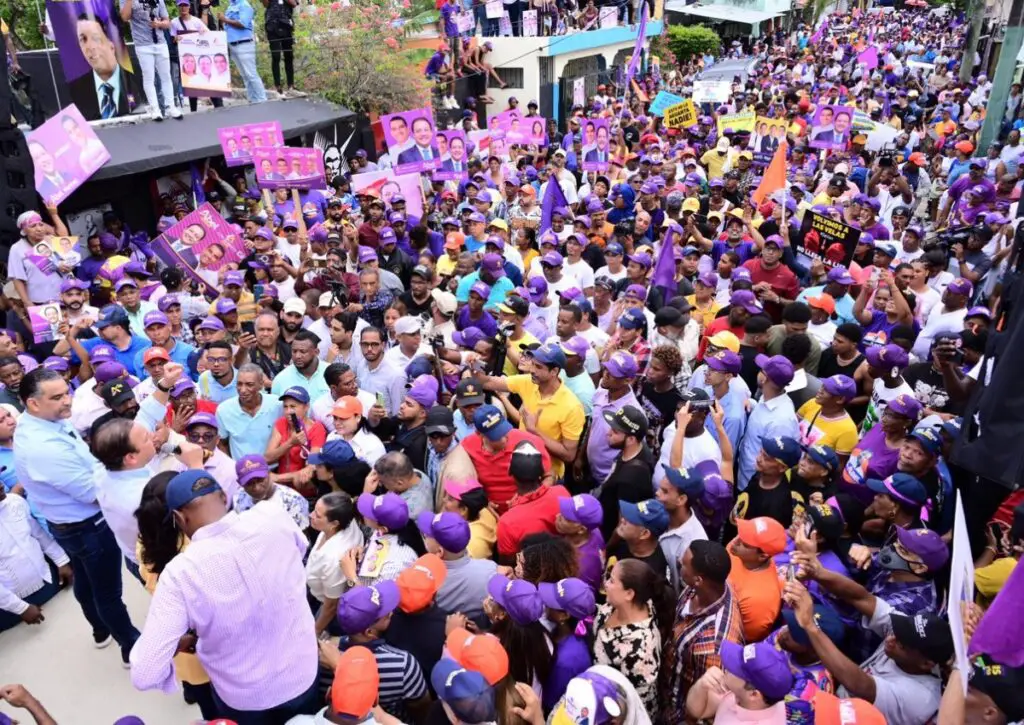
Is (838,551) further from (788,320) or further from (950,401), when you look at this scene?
(788,320)

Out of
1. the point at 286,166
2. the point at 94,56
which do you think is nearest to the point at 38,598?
the point at 286,166

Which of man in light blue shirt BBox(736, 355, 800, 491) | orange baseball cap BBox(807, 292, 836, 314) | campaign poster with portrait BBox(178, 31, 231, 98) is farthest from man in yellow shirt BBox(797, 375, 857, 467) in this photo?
campaign poster with portrait BBox(178, 31, 231, 98)

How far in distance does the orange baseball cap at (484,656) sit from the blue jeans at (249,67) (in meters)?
11.8

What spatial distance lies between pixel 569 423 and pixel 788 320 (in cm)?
212

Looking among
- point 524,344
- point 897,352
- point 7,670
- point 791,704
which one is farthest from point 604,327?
point 7,670

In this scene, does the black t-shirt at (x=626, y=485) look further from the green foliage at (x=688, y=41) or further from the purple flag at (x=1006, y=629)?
the green foliage at (x=688, y=41)

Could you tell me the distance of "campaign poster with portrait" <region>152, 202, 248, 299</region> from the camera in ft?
23.9

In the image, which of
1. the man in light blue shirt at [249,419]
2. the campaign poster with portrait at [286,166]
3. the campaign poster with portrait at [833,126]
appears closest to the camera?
the man in light blue shirt at [249,419]

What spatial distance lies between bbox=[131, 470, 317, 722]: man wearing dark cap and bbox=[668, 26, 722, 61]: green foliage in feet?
108

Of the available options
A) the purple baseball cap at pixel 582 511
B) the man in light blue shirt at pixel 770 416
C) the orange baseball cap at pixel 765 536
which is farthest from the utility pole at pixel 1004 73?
the purple baseball cap at pixel 582 511

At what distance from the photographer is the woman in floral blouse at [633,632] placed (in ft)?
9.68

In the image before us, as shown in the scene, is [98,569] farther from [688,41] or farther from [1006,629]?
[688,41]

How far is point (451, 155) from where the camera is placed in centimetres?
1110

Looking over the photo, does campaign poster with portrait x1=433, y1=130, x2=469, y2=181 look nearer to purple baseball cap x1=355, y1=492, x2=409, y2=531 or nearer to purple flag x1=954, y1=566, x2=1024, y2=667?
purple baseball cap x1=355, y1=492, x2=409, y2=531
